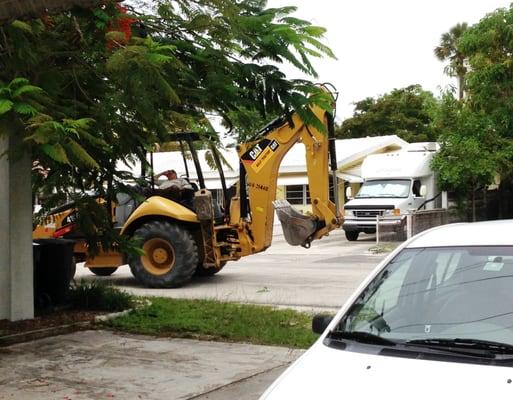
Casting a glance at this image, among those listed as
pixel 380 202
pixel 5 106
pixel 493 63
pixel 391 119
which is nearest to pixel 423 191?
pixel 380 202

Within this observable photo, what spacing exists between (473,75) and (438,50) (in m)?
22.5

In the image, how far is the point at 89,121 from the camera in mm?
6094

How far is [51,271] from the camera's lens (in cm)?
1008

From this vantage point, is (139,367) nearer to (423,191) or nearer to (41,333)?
(41,333)

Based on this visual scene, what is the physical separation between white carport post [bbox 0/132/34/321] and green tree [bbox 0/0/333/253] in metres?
0.46

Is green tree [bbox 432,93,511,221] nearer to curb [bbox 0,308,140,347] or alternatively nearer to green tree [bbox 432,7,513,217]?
green tree [bbox 432,7,513,217]

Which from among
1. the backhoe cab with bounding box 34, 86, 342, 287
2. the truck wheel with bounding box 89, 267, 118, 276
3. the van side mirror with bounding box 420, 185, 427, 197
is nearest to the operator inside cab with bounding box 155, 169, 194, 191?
the backhoe cab with bounding box 34, 86, 342, 287

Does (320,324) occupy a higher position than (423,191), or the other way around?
(423,191)

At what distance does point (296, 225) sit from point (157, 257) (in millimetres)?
2867

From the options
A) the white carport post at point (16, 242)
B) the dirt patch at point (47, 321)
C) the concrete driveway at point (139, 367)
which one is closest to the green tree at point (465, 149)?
the concrete driveway at point (139, 367)

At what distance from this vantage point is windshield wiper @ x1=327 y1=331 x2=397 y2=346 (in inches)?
146

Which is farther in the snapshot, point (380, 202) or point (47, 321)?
point (380, 202)

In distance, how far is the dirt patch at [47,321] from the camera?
8469 mm

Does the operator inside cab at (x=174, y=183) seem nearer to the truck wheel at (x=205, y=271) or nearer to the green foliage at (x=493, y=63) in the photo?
the truck wheel at (x=205, y=271)
